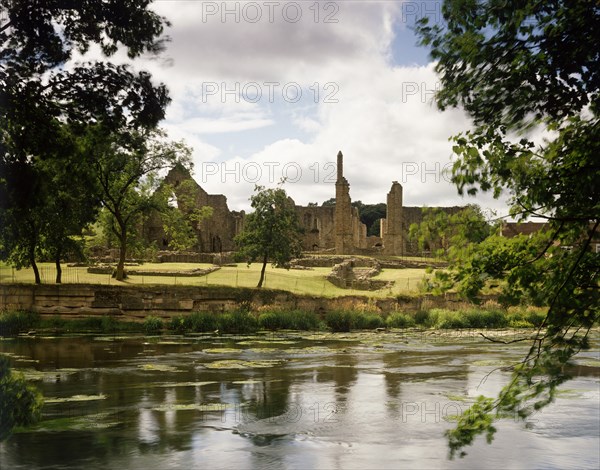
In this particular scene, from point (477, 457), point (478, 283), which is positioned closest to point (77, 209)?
point (477, 457)

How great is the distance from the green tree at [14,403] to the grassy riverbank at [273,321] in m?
15.4

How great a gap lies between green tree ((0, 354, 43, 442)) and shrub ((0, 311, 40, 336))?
51.3ft

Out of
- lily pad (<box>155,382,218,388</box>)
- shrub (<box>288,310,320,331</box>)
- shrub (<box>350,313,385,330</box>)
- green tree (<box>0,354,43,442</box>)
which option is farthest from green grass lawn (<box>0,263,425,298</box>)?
green tree (<box>0,354,43,442</box>)

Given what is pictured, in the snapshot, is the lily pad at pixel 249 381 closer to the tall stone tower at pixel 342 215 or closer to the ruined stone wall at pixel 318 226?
the tall stone tower at pixel 342 215

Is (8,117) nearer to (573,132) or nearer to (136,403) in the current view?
(136,403)

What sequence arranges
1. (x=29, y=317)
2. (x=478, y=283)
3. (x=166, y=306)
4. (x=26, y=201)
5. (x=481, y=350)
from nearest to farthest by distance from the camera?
(x=478, y=283), (x=26, y=201), (x=481, y=350), (x=29, y=317), (x=166, y=306)

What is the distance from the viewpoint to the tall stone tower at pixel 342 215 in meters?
62.0

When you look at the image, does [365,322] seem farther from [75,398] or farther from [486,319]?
[75,398]

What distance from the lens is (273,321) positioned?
2789 centimetres

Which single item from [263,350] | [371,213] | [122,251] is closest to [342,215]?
[122,251]

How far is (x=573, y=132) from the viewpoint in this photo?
6.08 metres

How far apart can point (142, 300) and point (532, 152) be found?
24438 millimetres

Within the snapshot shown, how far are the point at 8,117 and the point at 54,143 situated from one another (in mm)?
763

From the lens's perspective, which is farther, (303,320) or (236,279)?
(236,279)
